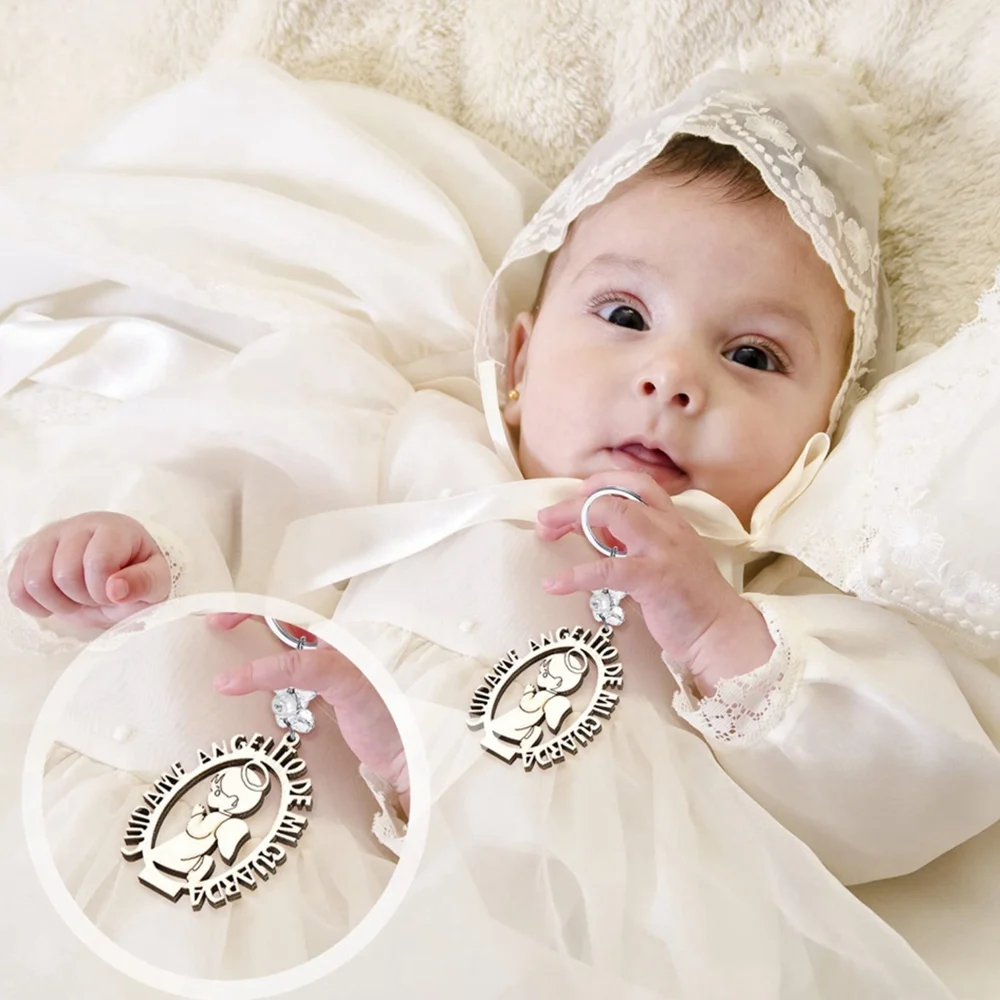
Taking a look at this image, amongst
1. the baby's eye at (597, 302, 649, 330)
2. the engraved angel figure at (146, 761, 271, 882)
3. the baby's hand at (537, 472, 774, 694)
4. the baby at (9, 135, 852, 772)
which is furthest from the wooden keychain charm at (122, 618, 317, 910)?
the baby's eye at (597, 302, 649, 330)

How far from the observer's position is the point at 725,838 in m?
0.88

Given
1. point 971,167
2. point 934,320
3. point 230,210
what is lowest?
point 230,210

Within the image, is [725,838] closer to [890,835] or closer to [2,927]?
[890,835]

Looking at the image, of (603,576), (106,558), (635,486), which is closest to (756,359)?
(635,486)

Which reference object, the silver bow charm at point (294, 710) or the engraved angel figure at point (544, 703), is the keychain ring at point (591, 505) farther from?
the silver bow charm at point (294, 710)

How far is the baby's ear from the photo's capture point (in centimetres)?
126

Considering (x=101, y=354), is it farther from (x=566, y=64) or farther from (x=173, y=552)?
(x=566, y=64)

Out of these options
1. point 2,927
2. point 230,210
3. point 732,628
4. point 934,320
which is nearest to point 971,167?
point 934,320

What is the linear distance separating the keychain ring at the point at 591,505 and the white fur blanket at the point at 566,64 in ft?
1.73

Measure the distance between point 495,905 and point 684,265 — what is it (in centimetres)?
64

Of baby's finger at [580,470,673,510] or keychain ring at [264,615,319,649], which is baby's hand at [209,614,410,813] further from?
baby's finger at [580,470,673,510]

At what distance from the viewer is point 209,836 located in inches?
30.4

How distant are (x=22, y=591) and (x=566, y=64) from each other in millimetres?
931

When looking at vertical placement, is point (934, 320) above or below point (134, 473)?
above
